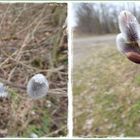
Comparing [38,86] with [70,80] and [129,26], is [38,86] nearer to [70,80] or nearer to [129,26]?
[70,80]

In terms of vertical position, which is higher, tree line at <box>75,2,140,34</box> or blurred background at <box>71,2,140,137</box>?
tree line at <box>75,2,140,34</box>

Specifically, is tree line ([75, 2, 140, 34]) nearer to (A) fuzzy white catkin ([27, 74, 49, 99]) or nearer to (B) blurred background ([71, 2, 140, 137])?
(B) blurred background ([71, 2, 140, 137])

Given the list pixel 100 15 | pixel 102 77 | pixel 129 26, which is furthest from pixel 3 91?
pixel 129 26

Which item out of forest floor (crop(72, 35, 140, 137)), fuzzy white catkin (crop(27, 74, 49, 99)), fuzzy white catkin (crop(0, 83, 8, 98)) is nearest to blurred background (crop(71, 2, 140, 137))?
forest floor (crop(72, 35, 140, 137))

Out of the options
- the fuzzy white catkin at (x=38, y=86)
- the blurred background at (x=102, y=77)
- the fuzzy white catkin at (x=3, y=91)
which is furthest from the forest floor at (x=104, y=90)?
the fuzzy white catkin at (x=3, y=91)

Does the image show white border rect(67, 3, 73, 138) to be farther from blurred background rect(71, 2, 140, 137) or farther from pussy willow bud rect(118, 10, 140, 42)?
pussy willow bud rect(118, 10, 140, 42)

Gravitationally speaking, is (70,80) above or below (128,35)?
below
